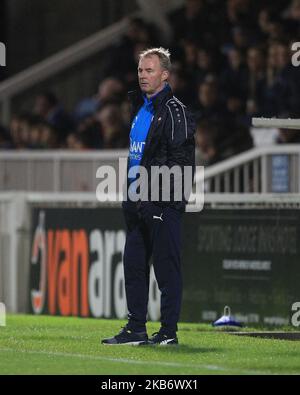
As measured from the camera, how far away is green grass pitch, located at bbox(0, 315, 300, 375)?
9109mm

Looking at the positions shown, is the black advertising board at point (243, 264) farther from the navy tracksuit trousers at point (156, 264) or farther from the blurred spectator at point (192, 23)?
the blurred spectator at point (192, 23)

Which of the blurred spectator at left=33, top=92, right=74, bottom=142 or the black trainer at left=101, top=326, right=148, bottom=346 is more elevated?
the blurred spectator at left=33, top=92, right=74, bottom=142

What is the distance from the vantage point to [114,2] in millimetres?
24672

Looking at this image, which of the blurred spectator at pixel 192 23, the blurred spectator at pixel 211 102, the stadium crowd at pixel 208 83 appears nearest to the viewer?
the stadium crowd at pixel 208 83

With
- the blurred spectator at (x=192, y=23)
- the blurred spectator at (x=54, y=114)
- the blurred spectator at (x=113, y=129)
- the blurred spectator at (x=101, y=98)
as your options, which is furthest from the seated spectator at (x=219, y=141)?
the blurred spectator at (x=54, y=114)

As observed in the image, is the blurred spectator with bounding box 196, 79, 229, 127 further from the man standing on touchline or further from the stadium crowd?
the man standing on touchline

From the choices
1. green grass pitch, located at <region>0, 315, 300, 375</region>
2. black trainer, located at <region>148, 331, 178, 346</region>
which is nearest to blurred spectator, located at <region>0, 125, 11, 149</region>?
green grass pitch, located at <region>0, 315, 300, 375</region>

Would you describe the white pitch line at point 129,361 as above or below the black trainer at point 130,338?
below

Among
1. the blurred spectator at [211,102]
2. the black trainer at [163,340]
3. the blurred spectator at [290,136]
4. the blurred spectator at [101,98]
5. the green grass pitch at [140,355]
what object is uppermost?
the blurred spectator at [101,98]

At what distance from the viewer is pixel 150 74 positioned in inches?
406

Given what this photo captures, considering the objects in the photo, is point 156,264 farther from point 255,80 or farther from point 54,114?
point 54,114

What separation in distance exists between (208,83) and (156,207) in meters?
8.66

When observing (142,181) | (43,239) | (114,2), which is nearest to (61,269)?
(43,239)

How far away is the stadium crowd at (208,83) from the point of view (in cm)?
1783
